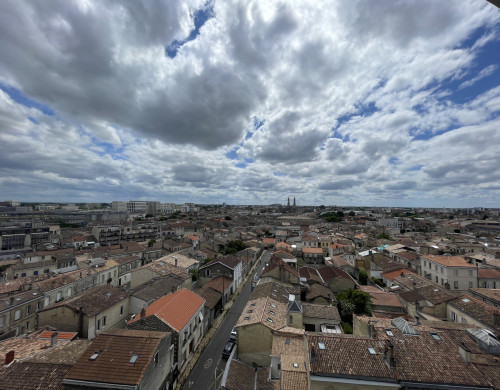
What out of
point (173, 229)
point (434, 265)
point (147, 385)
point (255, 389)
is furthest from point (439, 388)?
point (173, 229)

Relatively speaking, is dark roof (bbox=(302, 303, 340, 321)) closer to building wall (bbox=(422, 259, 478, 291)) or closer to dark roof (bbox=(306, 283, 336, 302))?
dark roof (bbox=(306, 283, 336, 302))

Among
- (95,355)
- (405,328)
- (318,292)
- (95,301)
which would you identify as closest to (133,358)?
(95,355)

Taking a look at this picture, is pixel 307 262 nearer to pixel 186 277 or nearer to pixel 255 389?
pixel 186 277

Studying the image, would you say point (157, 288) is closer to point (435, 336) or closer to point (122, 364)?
point (122, 364)

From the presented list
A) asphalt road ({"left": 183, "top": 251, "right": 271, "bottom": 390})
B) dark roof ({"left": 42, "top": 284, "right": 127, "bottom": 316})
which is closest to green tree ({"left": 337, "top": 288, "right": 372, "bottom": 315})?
asphalt road ({"left": 183, "top": 251, "right": 271, "bottom": 390})

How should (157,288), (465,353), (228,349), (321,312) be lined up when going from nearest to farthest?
1. (465,353)
2. (228,349)
3. (321,312)
4. (157,288)

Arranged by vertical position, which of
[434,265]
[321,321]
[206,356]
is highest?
[434,265]
